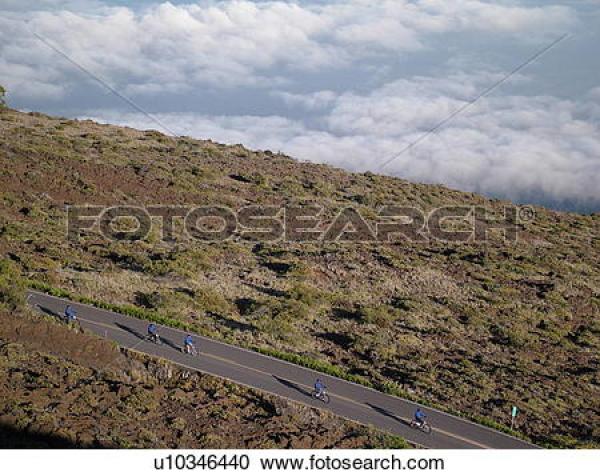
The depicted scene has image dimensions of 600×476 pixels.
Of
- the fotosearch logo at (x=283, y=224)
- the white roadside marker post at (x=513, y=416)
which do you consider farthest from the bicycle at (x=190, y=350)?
the fotosearch logo at (x=283, y=224)

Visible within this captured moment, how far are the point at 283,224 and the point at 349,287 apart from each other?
53.0 ft

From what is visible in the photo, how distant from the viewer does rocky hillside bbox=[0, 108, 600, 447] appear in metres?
29.1

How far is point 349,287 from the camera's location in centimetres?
4038

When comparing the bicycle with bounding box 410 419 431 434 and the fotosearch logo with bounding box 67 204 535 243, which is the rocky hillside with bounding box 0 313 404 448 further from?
the fotosearch logo with bounding box 67 204 535 243

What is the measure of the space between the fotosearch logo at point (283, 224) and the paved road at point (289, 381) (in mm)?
16959

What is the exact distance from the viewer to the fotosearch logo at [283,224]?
158 ft

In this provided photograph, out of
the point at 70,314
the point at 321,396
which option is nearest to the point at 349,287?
the point at 321,396

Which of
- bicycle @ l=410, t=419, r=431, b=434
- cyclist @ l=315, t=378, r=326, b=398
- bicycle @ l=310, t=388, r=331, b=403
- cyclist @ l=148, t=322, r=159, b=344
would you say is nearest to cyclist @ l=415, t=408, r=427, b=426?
bicycle @ l=410, t=419, r=431, b=434

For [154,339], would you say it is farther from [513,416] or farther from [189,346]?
[513,416]

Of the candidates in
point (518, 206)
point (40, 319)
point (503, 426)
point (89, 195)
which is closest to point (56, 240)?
point (89, 195)

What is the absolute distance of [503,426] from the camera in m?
24.8

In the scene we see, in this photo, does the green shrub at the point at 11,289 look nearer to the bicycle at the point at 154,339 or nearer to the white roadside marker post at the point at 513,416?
the bicycle at the point at 154,339

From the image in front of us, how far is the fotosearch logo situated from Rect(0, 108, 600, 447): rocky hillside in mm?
1523
